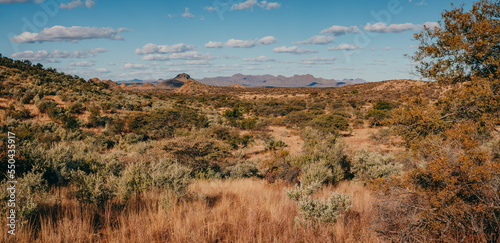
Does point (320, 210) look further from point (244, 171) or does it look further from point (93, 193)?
point (244, 171)

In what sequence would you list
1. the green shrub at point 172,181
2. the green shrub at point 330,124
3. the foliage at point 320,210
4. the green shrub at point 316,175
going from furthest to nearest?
the green shrub at point 330,124
the green shrub at point 316,175
the green shrub at point 172,181
the foliage at point 320,210

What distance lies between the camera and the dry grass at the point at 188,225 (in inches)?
148

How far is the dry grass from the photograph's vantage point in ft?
12.3

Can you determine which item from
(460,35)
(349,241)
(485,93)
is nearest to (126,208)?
(349,241)

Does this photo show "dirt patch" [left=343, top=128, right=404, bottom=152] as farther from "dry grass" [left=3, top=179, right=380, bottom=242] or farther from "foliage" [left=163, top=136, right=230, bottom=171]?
"dry grass" [left=3, top=179, right=380, bottom=242]

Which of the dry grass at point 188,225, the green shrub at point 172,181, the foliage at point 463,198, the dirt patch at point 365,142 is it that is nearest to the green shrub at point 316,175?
the dry grass at point 188,225

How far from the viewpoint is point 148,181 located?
6211mm

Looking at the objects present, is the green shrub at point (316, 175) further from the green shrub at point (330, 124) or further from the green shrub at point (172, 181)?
the green shrub at point (330, 124)

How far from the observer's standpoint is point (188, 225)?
4.12m

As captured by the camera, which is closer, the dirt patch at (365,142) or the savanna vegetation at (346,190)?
the savanna vegetation at (346,190)

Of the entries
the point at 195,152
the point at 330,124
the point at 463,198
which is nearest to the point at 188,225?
the point at 463,198

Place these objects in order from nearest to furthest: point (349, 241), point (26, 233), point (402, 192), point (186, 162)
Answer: point (26, 233) < point (349, 241) < point (402, 192) < point (186, 162)

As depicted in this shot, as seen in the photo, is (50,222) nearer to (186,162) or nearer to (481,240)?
(481,240)

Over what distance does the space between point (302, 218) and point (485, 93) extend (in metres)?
4.68
